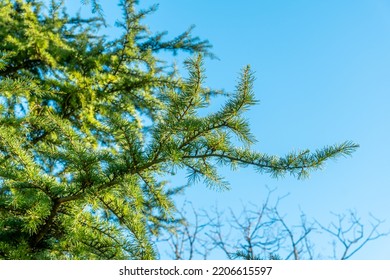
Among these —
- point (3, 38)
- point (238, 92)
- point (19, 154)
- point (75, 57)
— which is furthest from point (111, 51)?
point (238, 92)

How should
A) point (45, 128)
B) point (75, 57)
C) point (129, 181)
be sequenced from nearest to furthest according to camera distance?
point (129, 181) → point (45, 128) → point (75, 57)

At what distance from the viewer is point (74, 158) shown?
2.17 meters

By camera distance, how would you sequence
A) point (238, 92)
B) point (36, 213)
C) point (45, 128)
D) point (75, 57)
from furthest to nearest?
point (75, 57)
point (45, 128)
point (36, 213)
point (238, 92)

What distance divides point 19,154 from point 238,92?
1265mm

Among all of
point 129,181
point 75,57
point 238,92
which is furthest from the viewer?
point 75,57

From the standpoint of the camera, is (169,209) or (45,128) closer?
(169,209)

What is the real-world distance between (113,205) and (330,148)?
1.17 meters

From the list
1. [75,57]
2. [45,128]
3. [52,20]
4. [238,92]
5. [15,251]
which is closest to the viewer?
[238,92]
